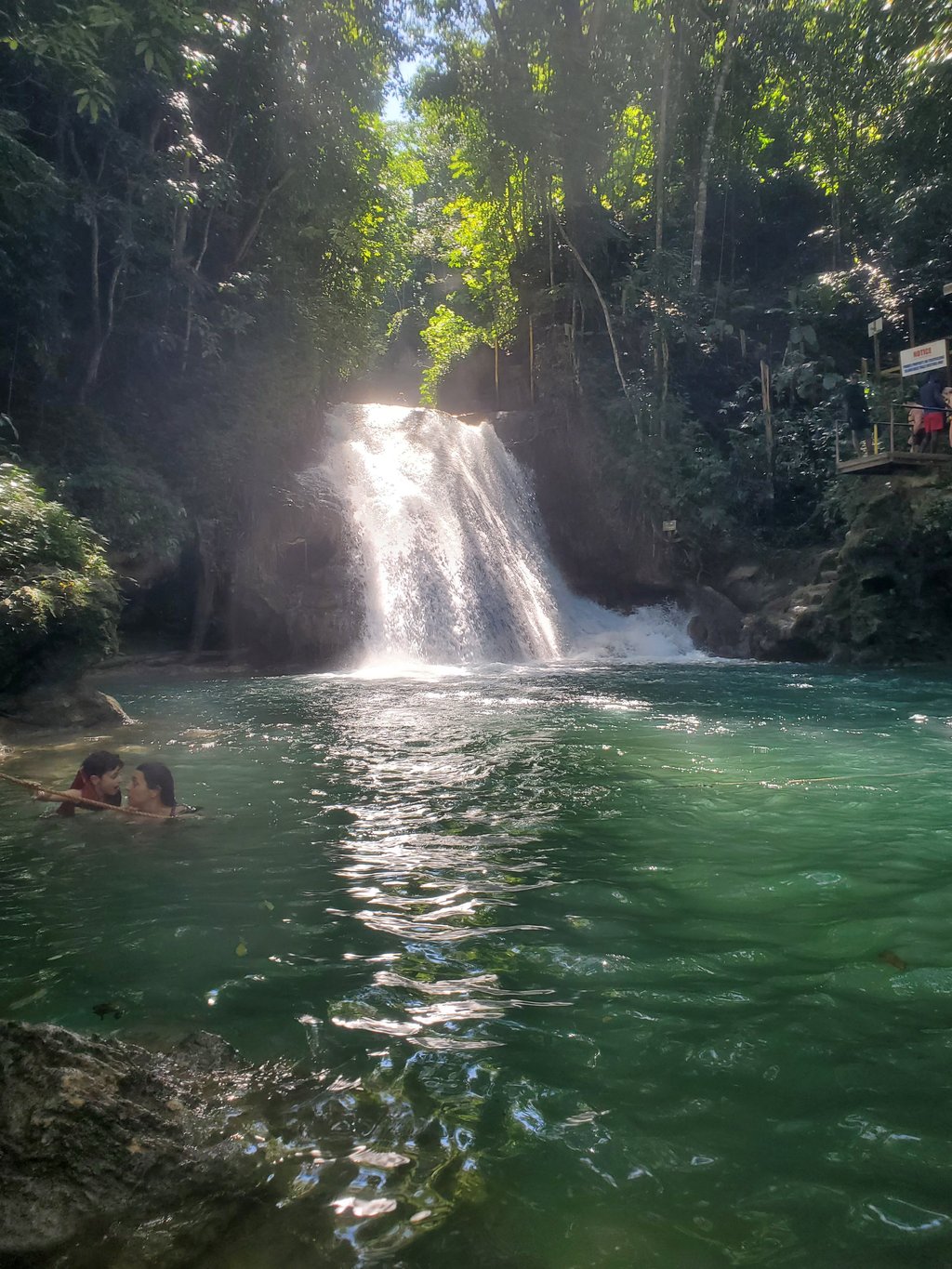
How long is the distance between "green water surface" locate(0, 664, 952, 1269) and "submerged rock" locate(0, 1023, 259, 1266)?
0.14m

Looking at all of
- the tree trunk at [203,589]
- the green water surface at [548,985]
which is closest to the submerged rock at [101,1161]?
the green water surface at [548,985]

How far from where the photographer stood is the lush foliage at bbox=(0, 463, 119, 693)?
921cm

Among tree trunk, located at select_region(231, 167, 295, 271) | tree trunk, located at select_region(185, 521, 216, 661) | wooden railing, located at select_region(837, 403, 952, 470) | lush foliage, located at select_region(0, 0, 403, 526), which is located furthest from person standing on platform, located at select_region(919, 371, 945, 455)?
tree trunk, located at select_region(231, 167, 295, 271)

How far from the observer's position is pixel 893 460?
15.7 meters

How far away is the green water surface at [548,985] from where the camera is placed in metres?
2.13

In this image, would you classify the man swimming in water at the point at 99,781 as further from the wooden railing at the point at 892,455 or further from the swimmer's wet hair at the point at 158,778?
the wooden railing at the point at 892,455

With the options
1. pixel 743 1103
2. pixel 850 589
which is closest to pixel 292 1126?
pixel 743 1103

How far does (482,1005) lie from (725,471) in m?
19.4

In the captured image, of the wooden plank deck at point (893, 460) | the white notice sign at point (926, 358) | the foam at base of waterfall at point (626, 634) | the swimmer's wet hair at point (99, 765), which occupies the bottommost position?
the swimmer's wet hair at point (99, 765)

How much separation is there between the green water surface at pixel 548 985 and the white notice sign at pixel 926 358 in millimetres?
9358

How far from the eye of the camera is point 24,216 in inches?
509

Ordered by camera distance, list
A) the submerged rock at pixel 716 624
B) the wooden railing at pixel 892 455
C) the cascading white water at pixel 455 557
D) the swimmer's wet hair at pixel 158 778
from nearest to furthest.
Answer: the swimmer's wet hair at pixel 158 778
the wooden railing at pixel 892 455
the cascading white water at pixel 455 557
the submerged rock at pixel 716 624

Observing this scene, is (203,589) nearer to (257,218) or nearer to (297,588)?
(297,588)

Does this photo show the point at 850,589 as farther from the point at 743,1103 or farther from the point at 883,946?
the point at 743,1103
